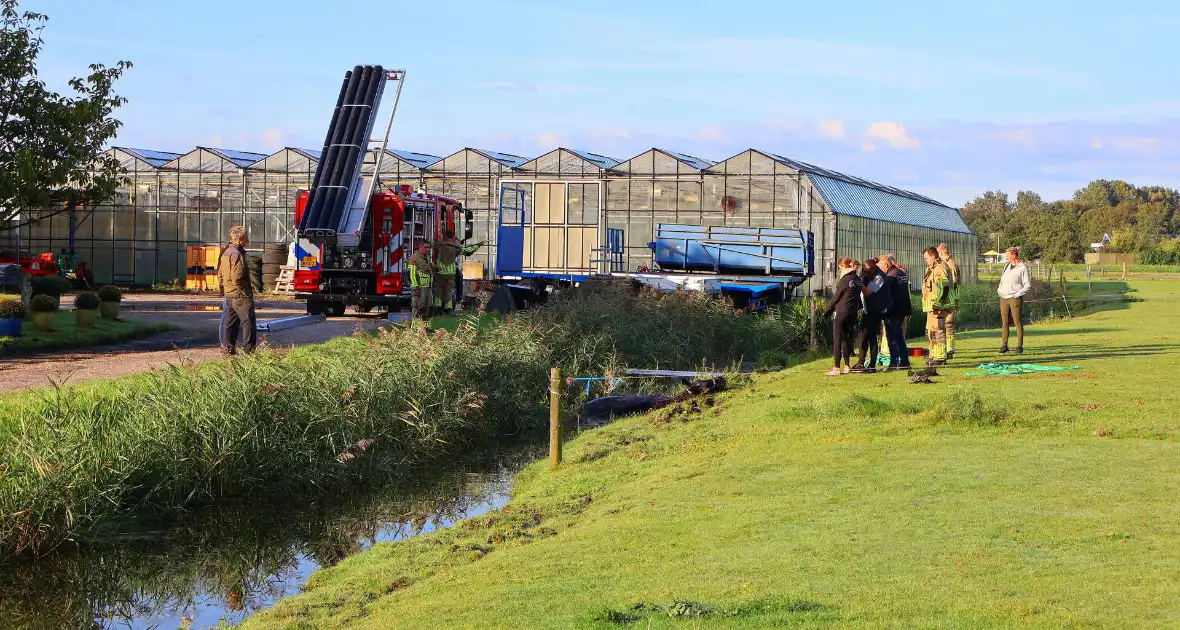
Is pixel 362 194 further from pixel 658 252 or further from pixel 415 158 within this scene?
pixel 415 158

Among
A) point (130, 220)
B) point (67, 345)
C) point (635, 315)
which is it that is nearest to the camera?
point (67, 345)

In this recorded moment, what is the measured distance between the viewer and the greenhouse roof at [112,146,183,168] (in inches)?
1873

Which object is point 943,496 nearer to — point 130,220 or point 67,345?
point 67,345

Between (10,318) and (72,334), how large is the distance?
1483 millimetres

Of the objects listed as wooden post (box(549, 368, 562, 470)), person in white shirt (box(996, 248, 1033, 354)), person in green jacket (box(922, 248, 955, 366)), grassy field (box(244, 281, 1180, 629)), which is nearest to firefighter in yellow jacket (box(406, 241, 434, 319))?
grassy field (box(244, 281, 1180, 629))

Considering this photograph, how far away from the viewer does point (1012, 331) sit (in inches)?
1065

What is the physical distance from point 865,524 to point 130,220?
43.0 metres

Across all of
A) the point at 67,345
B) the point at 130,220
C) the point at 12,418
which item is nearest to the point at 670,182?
the point at 130,220

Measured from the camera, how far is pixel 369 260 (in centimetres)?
2602

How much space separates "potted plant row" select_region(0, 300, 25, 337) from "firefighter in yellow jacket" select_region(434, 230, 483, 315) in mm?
7800

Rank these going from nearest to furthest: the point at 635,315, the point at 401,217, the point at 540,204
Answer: the point at 635,315 → the point at 401,217 → the point at 540,204

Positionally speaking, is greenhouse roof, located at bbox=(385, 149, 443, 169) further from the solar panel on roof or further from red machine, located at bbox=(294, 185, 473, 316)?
red machine, located at bbox=(294, 185, 473, 316)

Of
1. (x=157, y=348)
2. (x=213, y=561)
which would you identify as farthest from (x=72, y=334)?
(x=213, y=561)

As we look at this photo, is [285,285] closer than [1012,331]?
No
